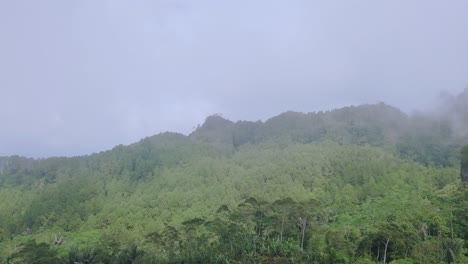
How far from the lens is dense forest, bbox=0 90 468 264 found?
158 feet

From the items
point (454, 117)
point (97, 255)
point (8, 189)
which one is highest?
point (454, 117)

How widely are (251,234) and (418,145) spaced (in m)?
85.7

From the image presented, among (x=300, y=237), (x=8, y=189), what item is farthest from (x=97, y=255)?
(x=8, y=189)

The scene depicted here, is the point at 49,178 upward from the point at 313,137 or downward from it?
downward

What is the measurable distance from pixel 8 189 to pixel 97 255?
80.4m

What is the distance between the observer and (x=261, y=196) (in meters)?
83.3

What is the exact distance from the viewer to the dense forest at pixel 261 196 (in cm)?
4825

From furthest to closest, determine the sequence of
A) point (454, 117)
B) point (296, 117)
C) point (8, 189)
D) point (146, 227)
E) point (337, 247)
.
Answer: point (296, 117)
point (454, 117)
point (8, 189)
point (146, 227)
point (337, 247)

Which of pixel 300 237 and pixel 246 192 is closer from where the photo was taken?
pixel 300 237

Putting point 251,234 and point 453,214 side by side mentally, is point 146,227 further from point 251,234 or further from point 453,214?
point 453,214

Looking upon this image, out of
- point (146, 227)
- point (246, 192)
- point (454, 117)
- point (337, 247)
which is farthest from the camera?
point (454, 117)

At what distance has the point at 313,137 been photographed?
154m

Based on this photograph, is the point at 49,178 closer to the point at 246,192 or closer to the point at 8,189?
the point at 8,189

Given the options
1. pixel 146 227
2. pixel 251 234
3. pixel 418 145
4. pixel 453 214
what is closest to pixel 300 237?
pixel 251 234
